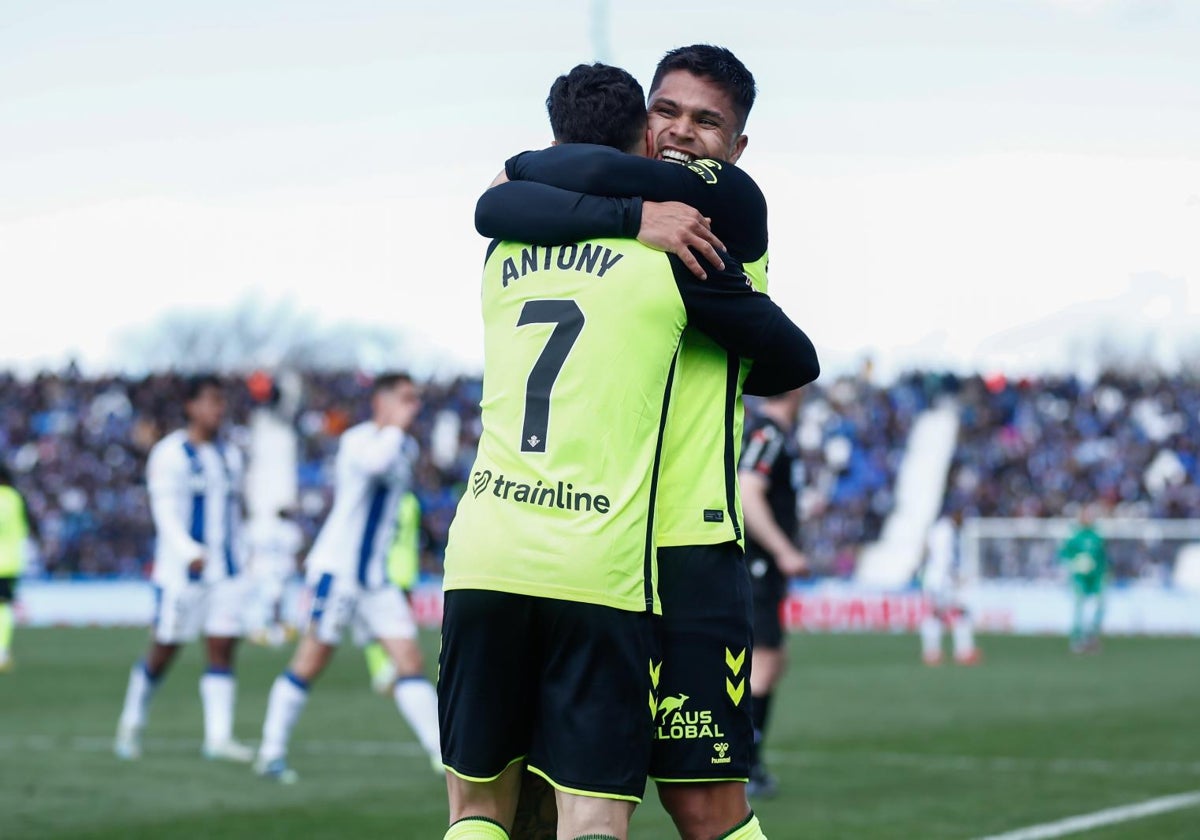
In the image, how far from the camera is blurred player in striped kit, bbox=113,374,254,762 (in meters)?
10.4

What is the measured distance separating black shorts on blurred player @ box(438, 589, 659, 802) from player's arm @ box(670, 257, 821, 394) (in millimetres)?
582

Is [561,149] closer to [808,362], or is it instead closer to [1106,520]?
[808,362]

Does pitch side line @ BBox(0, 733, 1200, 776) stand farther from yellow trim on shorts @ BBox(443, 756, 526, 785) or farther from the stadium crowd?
the stadium crowd

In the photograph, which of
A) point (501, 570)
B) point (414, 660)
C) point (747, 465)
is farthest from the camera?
point (414, 660)

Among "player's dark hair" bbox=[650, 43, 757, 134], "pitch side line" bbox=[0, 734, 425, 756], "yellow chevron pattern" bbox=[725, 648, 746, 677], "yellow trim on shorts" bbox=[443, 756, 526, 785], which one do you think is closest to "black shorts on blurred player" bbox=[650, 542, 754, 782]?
"yellow chevron pattern" bbox=[725, 648, 746, 677]

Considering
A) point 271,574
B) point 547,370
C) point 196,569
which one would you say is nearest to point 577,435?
point 547,370

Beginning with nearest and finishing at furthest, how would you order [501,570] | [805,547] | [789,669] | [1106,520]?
[501,570]
[789,669]
[1106,520]
[805,547]

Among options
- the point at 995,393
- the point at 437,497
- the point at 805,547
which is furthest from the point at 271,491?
the point at 995,393

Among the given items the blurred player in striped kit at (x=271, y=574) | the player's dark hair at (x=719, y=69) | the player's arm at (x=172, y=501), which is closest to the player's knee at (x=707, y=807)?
the player's dark hair at (x=719, y=69)

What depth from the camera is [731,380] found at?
11.6 feet

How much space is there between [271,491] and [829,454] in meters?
11.9

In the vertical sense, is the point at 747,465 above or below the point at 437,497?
above

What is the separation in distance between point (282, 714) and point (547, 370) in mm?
6572

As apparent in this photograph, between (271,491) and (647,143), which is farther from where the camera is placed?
(271,491)
